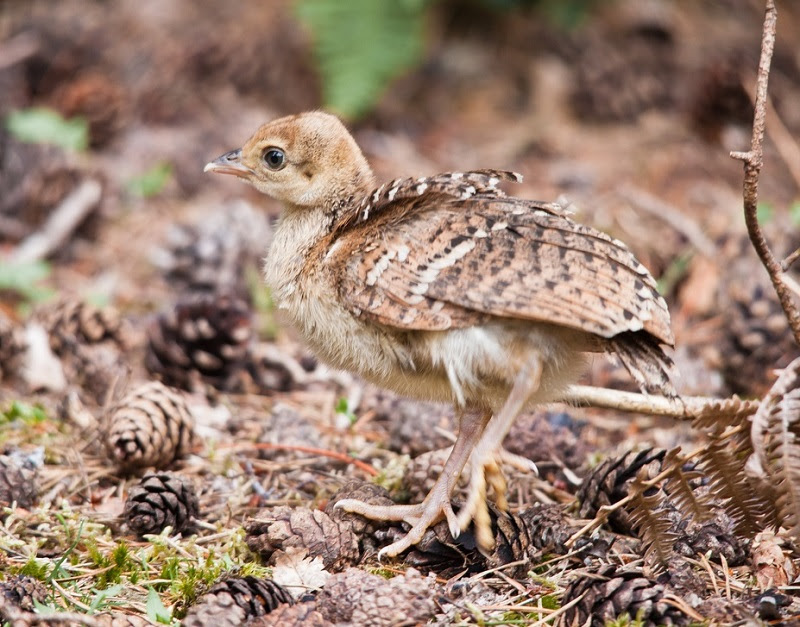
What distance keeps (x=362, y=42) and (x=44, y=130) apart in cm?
240

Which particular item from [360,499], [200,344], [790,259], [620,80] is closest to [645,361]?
[790,259]

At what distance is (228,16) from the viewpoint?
752cm

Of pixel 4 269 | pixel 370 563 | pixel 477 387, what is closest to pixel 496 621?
pixel 370 563

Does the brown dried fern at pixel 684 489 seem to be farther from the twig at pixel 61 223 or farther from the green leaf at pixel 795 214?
the twig at pixel 61 223

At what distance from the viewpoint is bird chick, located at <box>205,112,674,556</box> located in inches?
107

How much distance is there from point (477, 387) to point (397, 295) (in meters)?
0.39

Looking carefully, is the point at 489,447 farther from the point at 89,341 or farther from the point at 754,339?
the point at 89,341

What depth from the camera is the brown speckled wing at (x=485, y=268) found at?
2.69m

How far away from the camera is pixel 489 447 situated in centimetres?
275

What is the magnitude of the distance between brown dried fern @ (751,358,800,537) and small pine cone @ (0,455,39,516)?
242cm

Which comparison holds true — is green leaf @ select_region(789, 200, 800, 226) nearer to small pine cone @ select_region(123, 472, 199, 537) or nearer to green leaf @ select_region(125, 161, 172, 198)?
small pine cone @ select_region(123, 472, 199, 537)

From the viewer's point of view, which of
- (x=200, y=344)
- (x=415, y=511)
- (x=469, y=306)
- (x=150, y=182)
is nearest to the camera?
(x=469, y=306)

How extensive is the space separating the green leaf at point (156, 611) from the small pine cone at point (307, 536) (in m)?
0.42

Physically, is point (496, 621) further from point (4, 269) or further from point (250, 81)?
Answer: point (250, 81)
